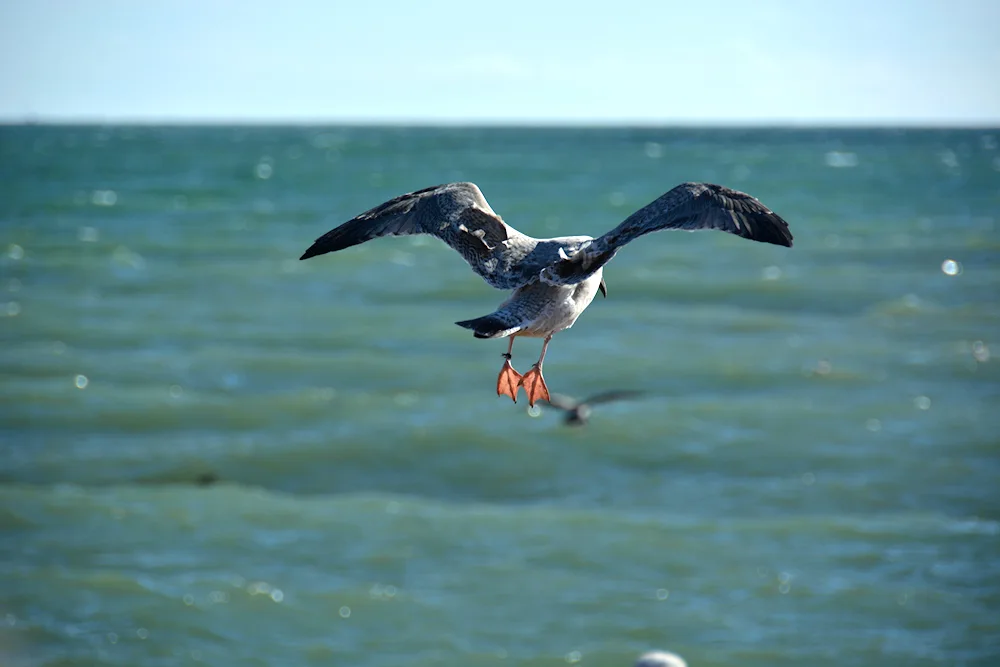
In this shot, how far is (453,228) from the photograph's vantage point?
13.2 feet

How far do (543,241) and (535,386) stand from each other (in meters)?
0.65

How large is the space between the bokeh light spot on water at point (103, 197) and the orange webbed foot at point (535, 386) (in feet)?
158

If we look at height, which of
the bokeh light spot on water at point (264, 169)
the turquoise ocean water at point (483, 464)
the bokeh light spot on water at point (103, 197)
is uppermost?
the bokeh light spot on water at point (264, 169)

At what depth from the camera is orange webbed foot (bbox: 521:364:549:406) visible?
421cm

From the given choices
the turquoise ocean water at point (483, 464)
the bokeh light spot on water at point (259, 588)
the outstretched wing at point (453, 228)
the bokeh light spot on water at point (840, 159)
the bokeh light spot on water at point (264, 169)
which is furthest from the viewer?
the bokeh light spot on water at point (840, 159)

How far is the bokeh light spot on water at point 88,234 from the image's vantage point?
39219 mm

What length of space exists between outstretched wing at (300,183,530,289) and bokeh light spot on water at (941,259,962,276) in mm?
31365

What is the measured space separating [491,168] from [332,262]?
36.5m

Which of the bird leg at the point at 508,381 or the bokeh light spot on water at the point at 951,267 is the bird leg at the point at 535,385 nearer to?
the bird leg at the point at 508,381

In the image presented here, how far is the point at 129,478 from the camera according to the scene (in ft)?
56.5

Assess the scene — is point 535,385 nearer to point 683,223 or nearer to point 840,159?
point 683,223

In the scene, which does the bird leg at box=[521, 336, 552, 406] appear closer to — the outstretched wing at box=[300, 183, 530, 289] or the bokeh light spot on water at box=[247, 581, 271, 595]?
the outstretched wing at box=[300, 183, 530, 289]

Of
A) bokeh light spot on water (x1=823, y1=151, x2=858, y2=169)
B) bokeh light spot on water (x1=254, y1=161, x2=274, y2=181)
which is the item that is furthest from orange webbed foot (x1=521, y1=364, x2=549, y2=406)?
bokeh light spot on water (x1=823, y1=151, x2=858, y2=169)

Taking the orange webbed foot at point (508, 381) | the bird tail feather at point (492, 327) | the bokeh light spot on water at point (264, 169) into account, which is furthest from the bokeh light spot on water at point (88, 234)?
the bird tail feather at point (492, 327)
